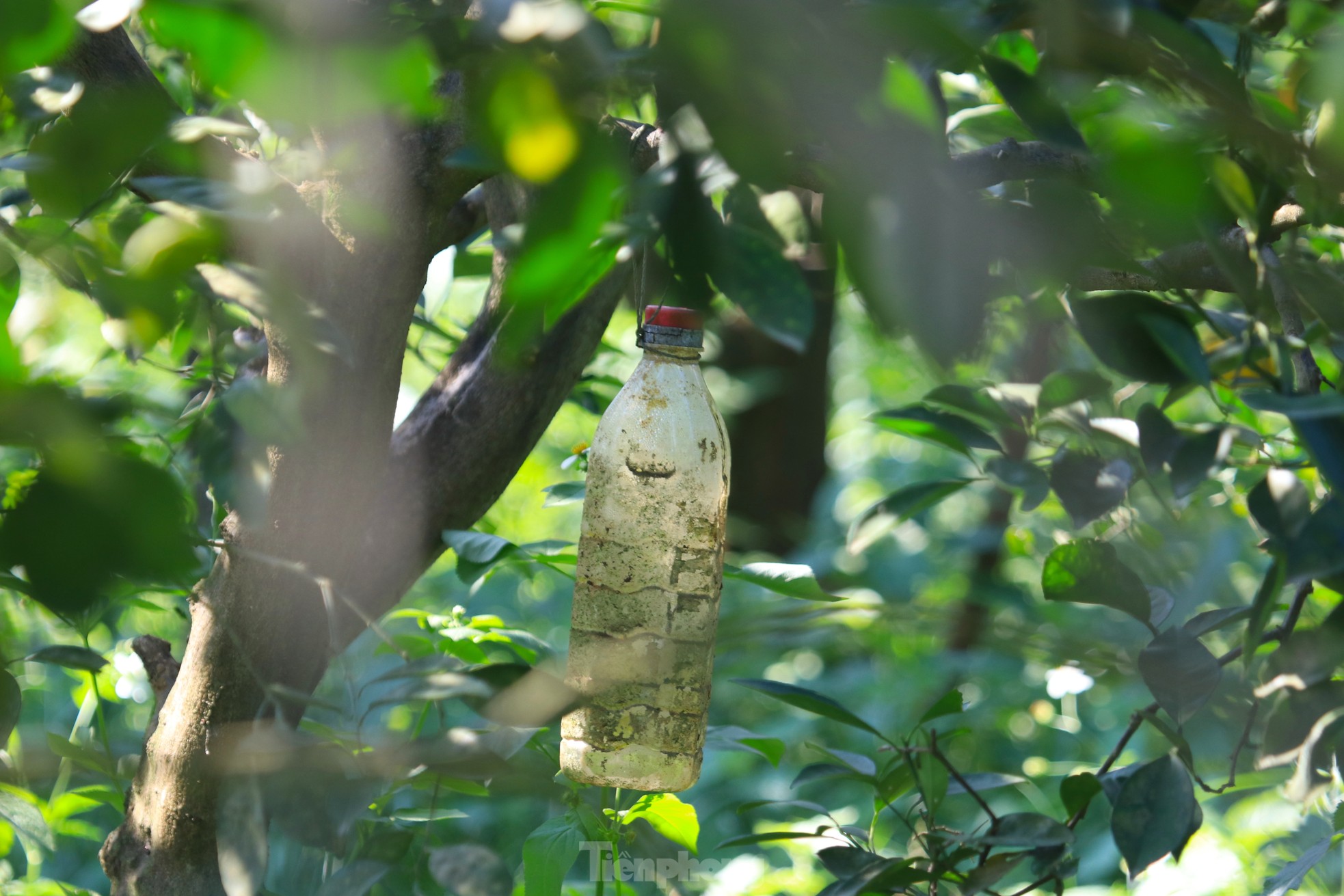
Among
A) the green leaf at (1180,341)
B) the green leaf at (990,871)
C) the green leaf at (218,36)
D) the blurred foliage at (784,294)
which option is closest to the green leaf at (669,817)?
the blurred foliage at (784,294)

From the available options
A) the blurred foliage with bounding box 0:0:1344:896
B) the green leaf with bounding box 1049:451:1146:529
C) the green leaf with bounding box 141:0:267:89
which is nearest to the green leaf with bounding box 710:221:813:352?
the blurred foliage with bounding box 0:0:1344:896

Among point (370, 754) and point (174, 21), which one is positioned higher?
point (174, 21)

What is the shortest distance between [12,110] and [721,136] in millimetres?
579

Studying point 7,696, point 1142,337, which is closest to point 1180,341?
point 1142,337

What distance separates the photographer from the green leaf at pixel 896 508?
612mm

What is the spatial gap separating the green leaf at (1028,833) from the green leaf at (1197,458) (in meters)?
0.34

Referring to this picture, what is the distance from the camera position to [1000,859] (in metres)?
0.63

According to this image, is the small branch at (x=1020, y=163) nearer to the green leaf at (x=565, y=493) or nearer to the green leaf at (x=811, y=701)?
the green leaf at (x=811, y=701)

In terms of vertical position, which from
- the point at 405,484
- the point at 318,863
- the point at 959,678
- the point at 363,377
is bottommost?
the point at 959,678

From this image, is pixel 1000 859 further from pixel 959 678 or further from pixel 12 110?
pixel 959 678

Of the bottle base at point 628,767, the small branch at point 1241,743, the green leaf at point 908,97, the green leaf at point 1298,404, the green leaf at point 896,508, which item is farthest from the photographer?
the bottle base at point 628,767

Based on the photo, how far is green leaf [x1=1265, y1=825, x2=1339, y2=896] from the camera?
0.56 meters

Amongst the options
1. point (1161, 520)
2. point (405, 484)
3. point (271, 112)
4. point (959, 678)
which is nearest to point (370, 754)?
point (271, 112)

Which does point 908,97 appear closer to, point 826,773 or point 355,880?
point 355,880
